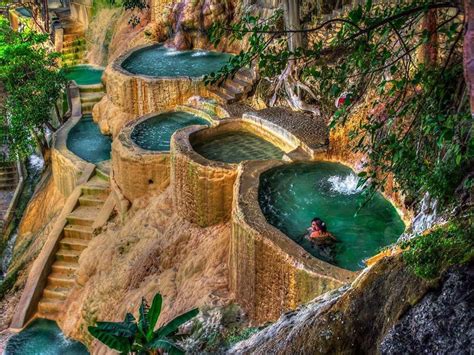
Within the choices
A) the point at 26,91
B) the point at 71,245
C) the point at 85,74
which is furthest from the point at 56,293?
the point at 85,74

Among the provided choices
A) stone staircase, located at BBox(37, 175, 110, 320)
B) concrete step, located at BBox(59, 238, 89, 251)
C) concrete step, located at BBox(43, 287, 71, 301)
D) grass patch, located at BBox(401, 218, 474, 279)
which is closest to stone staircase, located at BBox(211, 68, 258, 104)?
stone staircase, located at BBox(37, 175, 110, 320)

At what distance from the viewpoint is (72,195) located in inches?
594

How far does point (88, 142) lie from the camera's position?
693 inches

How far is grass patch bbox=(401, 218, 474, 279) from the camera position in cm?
394

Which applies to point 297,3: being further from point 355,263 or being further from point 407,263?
point 407,263

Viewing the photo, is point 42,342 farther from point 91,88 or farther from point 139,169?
point 91,88

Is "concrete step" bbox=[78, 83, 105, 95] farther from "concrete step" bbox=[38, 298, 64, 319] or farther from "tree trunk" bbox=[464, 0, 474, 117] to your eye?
"tree trunk" bbox=[464, 0, 474, 117]

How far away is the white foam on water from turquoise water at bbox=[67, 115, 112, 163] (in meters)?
7.99

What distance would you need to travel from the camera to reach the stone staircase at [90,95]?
19697 millimetres

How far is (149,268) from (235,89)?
5771 mm

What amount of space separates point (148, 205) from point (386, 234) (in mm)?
5693


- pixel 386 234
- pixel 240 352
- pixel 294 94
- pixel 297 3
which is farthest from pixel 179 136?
pixel 240 352

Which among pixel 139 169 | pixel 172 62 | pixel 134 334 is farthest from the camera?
pixel 172 62

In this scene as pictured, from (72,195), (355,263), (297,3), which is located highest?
(297,3)
